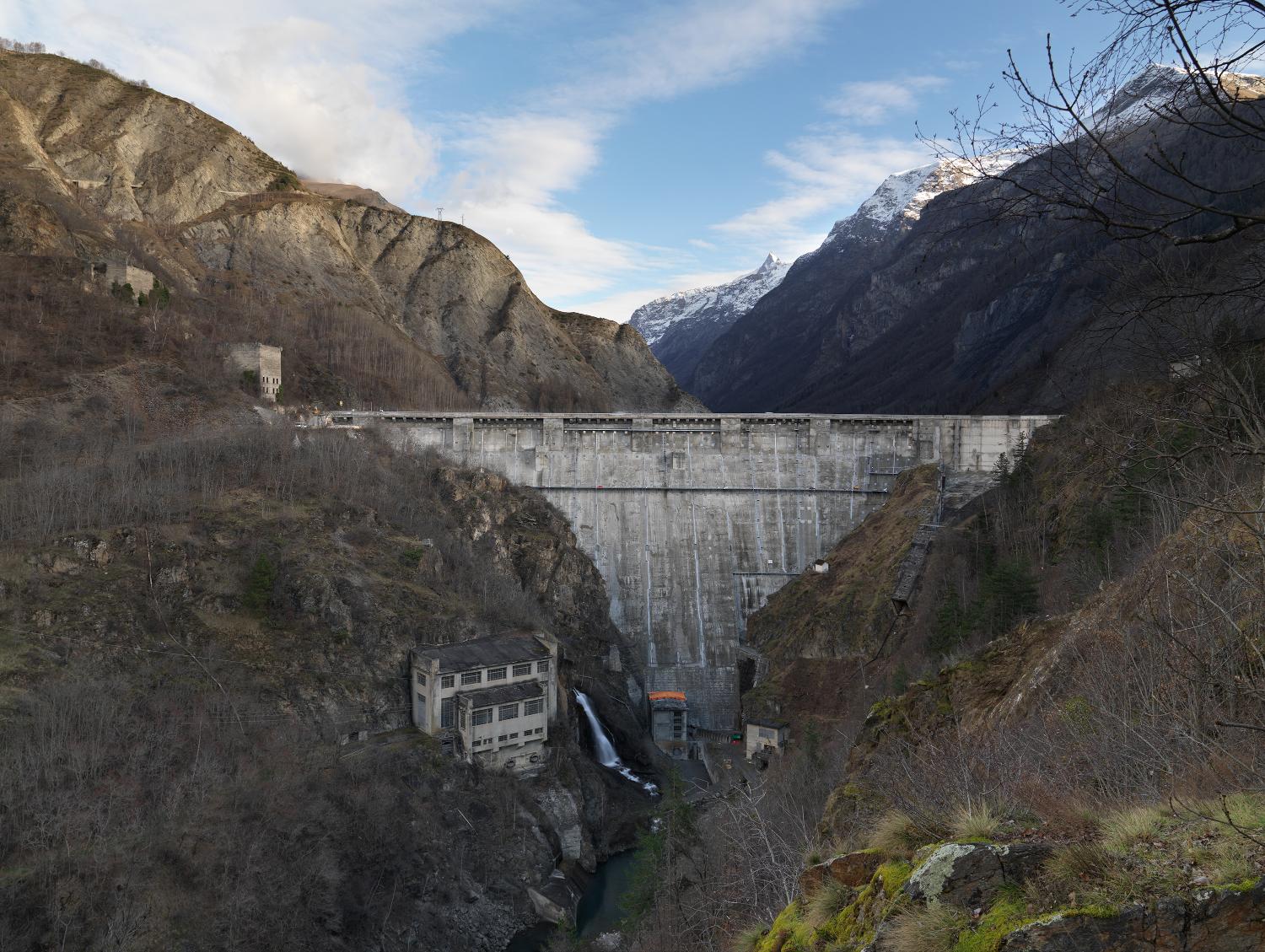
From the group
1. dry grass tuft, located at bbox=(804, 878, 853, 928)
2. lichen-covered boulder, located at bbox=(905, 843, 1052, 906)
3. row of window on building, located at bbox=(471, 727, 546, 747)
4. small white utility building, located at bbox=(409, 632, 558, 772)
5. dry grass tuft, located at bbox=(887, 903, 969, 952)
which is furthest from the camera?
row of window on building, located at bbox=(471, 727, 546, 747)

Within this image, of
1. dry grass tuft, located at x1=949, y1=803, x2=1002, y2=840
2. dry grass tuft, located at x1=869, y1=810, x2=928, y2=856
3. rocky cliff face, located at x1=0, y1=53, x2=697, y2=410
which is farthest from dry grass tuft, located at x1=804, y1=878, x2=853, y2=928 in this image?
rocky cliff face, located at x1=0, y1=53, x2=697, y2=410

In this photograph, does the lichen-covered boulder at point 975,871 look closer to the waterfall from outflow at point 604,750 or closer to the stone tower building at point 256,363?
the waterfall from outflow at point 604,750

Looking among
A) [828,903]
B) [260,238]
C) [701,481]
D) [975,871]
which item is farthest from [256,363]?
[975,871]

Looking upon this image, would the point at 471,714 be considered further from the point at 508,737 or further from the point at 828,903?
the point at 828,903

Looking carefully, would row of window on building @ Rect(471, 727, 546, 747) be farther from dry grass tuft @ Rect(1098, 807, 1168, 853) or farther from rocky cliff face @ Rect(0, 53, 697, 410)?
rocky cliff face @ Rect(0, 53, 697, 410)

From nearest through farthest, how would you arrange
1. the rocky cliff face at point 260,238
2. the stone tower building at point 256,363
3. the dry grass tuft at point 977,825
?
the dry grass tuft at point 977,825 < the stone tower building at point 256,363 < the rocky cliff face at point 260,238

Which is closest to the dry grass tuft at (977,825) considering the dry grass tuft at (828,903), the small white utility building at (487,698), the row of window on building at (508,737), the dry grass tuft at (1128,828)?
the dry grass tuft at (1128,828)
